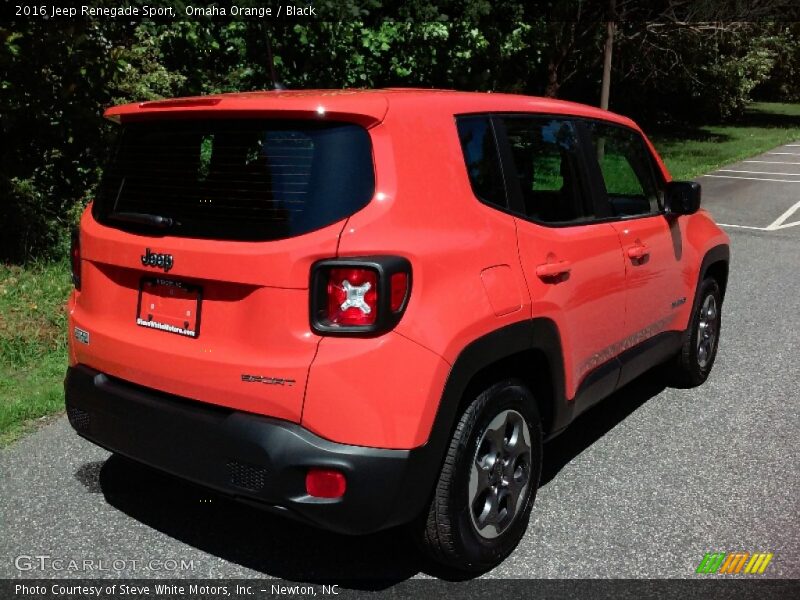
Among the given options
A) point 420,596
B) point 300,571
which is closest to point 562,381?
point 420,596

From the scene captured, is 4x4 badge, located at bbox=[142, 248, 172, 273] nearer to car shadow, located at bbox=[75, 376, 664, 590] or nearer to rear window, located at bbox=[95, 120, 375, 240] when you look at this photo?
rear window, located at bbox=[95, 120, 375, 240]

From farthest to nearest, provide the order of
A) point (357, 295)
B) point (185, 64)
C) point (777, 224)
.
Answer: point (777, 224), point (185, 64), point (357, 295)

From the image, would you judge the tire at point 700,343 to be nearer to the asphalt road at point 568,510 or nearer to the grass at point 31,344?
the asphalt road at point 568,510

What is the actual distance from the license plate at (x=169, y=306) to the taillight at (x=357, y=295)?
0.50 meters

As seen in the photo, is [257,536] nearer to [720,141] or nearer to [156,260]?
[156,260]

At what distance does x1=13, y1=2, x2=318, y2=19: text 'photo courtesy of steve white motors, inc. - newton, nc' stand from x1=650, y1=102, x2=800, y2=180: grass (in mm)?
10753

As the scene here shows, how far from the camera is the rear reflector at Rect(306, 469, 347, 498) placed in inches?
105

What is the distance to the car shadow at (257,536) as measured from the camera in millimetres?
3184

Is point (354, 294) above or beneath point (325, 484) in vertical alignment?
above

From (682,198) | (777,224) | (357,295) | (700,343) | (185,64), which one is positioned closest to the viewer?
(357,295)

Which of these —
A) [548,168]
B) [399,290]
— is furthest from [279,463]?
[548,168]

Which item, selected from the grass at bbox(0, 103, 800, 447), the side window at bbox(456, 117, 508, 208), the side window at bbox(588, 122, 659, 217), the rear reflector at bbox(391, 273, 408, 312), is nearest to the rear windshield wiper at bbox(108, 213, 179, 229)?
the rear reflector at bbox(391, 273, 408, 312)

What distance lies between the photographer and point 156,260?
9.71 ft

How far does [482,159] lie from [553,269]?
548 mm
